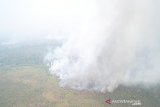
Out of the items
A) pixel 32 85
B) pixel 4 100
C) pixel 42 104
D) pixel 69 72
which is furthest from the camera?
pixel 69 72

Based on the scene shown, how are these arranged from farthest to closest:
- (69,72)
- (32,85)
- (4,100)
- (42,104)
Result: (69,72) < (32,85) < (4,100) < (42,104)

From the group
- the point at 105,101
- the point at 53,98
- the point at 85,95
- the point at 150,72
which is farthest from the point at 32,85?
the point at 150,72

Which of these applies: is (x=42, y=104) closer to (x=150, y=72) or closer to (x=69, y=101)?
(x=69, y=101)

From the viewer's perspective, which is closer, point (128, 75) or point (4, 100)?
point (4, 100)

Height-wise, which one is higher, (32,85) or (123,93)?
(32,85)

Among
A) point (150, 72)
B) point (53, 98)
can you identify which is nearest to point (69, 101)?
point (53, 98)

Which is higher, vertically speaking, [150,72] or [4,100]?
[150,72]

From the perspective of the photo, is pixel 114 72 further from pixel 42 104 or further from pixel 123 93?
pixel 42 104

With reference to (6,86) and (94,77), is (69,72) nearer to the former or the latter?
(94,77)

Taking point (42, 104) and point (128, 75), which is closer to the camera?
point (42, 104)
